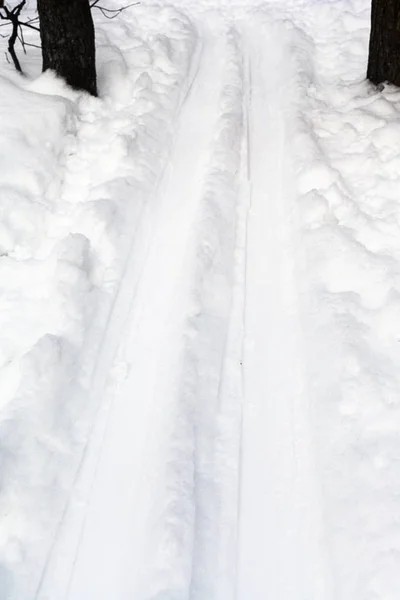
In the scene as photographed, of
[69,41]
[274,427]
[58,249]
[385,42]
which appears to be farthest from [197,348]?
[385,42]

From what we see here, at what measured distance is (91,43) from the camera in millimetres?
5551

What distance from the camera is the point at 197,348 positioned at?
3.30 meters

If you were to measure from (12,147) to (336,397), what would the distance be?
3.10 metres

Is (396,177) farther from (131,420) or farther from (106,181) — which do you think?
(131,420)

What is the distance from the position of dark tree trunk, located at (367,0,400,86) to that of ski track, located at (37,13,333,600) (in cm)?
183

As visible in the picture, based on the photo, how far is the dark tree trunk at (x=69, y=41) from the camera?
525cm

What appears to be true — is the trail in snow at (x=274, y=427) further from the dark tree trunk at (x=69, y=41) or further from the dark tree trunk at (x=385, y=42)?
the dark tree trunk at (x=69, y=41)

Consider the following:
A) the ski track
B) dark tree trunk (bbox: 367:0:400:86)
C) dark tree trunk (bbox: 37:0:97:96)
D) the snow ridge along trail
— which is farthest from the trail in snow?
dark tree trunk (bbox: 37:0:97:96)

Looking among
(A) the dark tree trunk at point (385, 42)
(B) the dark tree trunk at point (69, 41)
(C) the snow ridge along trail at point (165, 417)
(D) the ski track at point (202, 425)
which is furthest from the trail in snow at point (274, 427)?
(B) the dark tree trunk at point (69, 41)

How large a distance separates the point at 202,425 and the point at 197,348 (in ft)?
1.63

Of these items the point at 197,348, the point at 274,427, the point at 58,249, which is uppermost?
the point at 58,249

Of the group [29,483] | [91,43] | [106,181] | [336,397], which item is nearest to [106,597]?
[29,483]

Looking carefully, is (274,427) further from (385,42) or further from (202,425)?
(385,42)

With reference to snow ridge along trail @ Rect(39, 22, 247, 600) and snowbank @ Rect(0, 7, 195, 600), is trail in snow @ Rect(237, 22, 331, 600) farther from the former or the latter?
snowbank @ Rect(0, 7, 195, 600)
